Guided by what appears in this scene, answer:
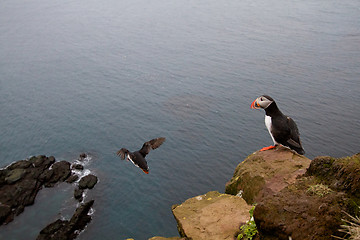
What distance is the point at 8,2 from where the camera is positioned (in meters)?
97.4

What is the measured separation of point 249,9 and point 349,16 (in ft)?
77.0

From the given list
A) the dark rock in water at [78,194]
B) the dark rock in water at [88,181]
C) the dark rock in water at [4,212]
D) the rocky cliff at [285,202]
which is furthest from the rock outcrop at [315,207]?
the dark rock in water at [4,212]

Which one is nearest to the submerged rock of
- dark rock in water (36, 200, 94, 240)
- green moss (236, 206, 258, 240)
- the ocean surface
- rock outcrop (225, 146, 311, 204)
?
the ocean surface

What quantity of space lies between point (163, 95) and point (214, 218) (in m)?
37.3

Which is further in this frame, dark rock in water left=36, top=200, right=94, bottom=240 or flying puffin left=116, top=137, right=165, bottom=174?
dark rock in water left=36, top=200, right=94, bottom=240

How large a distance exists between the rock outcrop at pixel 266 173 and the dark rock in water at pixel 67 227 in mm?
18335

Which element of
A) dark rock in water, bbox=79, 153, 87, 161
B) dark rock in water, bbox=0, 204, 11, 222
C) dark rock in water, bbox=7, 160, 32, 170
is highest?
dark rock in water, bbox=79, 153, 87, 161

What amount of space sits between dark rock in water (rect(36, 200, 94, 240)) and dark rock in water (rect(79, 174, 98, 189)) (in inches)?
132

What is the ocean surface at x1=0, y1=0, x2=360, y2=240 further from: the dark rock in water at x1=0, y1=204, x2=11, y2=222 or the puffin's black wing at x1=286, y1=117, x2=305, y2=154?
the puffin's black wing at x1=286, y1=117, x2=305, y2=154

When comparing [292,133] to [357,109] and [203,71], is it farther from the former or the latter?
[203,71]

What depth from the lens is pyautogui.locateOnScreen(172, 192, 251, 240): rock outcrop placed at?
11594 mm

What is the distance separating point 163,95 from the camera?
161 ft

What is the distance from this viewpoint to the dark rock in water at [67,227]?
27691 mm

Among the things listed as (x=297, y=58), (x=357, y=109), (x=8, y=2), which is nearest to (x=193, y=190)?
(x=357, y=109)
